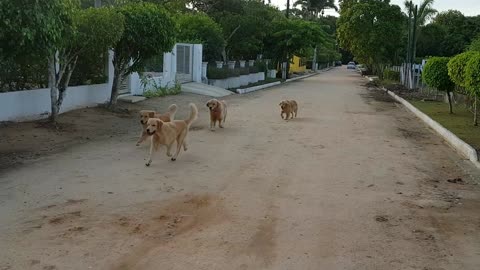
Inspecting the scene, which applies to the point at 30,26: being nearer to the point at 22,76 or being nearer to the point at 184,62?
the point at 22,76

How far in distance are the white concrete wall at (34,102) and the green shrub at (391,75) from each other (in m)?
30.9

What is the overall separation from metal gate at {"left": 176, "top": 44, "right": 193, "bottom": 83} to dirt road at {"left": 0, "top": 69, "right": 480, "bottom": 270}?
15.6 metres

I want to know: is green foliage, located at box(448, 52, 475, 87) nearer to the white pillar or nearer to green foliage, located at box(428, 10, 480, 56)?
the white pillar

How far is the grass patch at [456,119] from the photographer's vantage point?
40.7 feet

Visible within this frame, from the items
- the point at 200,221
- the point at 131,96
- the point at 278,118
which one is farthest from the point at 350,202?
the point at 131,96

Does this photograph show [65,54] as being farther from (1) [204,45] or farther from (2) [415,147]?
(1) [204,45]

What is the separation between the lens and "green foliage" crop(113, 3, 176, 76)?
48.8 feet

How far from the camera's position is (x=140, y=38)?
49.5 feet

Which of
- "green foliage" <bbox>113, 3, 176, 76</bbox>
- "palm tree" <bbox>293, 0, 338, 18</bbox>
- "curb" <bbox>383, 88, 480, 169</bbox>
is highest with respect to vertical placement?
"palm tree" <bbox>293, 0, 338, 18</bbox>

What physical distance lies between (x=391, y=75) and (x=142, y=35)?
31.5 meters

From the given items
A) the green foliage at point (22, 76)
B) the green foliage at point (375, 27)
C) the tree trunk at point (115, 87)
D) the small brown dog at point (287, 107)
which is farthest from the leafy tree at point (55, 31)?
the green foliage at point (375, 27)

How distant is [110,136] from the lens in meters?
11.7

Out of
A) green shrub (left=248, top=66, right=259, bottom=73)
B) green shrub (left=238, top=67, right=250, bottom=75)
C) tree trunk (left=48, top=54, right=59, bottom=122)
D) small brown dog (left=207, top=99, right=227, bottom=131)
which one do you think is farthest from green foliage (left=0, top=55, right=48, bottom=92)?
green shrub (left=248, top=66, right=259, bottom=73)

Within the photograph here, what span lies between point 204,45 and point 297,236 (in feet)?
82.1
